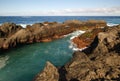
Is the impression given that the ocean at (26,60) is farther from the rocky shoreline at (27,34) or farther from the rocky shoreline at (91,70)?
the rocky shoreline at (91,70)

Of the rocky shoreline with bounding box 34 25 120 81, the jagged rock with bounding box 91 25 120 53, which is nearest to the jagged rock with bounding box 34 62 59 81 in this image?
the rocky shoreline with bounding box 34 25 120 81

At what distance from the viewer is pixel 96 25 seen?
63.1m

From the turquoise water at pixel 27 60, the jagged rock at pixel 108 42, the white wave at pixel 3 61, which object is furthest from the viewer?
the white wave at pixel 3 61

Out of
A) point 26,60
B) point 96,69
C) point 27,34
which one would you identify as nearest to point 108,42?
point 96,69

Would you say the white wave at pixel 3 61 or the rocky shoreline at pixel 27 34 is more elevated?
the rocky shoreline at pixel 27 34

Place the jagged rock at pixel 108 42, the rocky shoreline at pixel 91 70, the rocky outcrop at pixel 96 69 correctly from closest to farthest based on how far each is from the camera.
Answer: the rocky outcrop at pixel 96 69, the rocky shoreline at pixel 91 70, the jagged rock at pixel 108 42

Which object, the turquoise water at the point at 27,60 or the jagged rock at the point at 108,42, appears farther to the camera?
the turquoise water at the point at 27,60

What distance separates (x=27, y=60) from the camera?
89.2 feet

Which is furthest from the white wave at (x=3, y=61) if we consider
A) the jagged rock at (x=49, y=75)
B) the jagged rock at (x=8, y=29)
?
the jagged rock at (x=49, y=75)

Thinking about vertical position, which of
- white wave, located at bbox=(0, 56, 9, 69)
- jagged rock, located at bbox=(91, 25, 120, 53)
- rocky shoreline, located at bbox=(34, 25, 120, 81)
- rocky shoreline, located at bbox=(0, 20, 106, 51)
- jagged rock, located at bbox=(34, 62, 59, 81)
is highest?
jagged rock, located at bbox=(91, 25, 120, 53)

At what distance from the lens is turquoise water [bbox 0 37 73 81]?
2067cm

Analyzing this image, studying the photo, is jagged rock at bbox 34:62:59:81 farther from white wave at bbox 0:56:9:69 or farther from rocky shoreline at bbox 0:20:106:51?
rocky shoreline at bbox 0:20:106:51

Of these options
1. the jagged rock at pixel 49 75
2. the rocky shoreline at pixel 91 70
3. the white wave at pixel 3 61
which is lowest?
the white wave at pixel 3 61

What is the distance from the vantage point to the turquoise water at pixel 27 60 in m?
20.7
